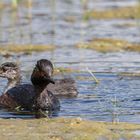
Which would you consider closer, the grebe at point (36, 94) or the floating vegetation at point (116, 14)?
the grebe at point (36, 94)

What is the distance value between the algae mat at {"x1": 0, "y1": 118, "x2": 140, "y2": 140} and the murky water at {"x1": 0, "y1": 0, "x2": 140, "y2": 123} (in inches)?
31.0

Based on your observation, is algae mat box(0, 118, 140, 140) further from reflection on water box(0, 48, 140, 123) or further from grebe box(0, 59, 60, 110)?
grebe box(0, 59, 60, 110)

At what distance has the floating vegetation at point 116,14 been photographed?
2422cm

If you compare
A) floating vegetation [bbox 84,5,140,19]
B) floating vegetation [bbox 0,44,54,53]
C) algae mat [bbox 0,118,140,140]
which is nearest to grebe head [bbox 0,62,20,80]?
algae mat [bbox 0,118,140,140]

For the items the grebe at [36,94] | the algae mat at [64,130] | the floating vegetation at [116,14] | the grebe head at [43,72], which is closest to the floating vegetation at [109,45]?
the floating vegetation at [116,14]

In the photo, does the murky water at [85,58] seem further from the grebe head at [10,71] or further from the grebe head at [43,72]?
the grebe head at [43,72]

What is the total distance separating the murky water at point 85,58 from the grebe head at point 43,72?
58cm

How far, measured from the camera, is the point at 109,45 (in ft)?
63.4

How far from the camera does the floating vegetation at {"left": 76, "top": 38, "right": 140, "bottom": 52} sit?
744 inches

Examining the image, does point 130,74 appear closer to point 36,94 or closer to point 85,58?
point 85,58

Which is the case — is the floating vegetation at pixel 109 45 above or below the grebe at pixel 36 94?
below

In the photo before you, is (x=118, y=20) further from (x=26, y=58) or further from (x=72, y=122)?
(x=72, y=122)

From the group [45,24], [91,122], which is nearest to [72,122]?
[91,122]

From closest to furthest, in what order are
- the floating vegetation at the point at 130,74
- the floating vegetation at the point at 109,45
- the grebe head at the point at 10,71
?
the grebe head at the point at 10,71
the floating vegetation at the point at 130,74
the floating vegetation at the point at 109,45
